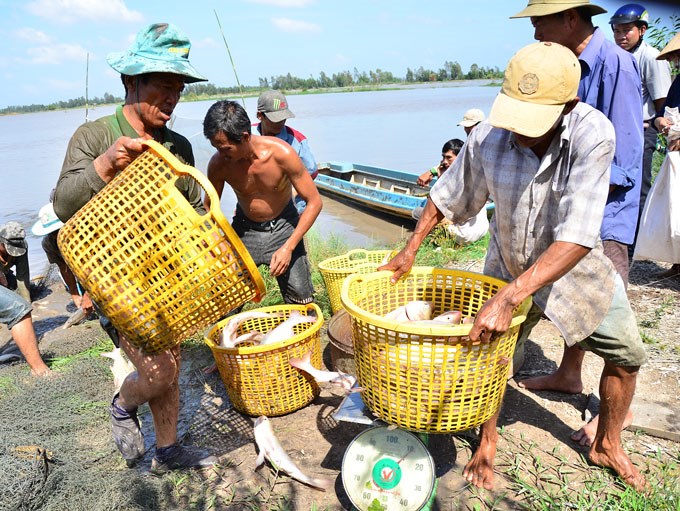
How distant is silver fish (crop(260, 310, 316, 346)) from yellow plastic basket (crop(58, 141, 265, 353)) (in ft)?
4.14

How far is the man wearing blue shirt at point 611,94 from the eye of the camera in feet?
9.07

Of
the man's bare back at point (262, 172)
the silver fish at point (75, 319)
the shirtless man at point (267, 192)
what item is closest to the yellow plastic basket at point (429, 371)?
the shirtless man at point (267, 192)

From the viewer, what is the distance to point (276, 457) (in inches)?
112

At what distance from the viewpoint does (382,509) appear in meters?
2.32

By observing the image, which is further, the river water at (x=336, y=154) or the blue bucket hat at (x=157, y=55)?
the river water at (x=336, y=154)

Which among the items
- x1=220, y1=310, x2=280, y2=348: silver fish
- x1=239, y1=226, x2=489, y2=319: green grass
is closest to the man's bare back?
x1=220, y1=310, x2=280, y2=348: silver fish

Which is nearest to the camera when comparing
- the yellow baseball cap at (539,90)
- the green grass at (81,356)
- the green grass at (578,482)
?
the yellow baseball cap at (539,90)

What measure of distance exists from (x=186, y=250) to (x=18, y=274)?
521 centimetres

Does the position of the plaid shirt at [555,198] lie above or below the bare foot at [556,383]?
above

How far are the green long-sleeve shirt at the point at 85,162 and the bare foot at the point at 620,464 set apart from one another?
253 cm

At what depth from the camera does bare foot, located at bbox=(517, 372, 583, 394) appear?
3348 millimetres

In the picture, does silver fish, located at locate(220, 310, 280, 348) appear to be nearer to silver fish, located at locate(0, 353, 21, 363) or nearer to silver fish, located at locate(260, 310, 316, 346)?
silver fish, located at locate(260, 310, 316, 346)

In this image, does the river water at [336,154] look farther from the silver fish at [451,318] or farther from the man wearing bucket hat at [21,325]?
the silver fish at [451,318]

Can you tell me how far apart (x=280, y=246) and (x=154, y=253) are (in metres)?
2.02
